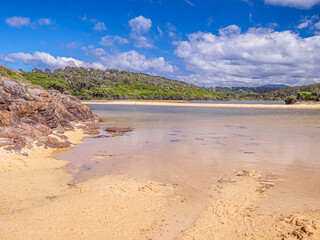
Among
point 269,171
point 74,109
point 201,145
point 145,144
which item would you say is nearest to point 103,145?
point 145,144

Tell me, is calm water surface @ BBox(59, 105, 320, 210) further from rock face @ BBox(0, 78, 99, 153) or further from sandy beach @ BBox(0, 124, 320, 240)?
rock face @ BBox(0, 78, 99, 153)

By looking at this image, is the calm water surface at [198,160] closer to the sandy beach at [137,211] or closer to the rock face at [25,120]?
the sandy beach at [137,211]

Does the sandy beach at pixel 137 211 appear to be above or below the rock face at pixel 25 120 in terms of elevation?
below

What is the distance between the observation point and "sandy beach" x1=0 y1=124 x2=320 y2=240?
489cm

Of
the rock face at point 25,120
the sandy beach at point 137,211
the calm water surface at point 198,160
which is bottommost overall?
the calm water surface at point 198,160

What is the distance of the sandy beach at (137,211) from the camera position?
4891mm

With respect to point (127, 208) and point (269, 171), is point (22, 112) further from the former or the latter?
point (269, 171)

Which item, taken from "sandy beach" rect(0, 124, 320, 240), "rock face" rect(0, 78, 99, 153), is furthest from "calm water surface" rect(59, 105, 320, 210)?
"rock face" rect(0, 78, 99, 153)

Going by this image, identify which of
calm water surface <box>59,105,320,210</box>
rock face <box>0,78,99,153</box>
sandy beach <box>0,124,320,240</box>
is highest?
rock face <box>0,78,99,153</box>

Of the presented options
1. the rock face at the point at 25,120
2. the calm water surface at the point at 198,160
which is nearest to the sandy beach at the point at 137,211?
the calm water surface at the point at 198,160

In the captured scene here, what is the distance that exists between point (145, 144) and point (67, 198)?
28.3 feet

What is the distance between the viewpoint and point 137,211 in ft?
19.3

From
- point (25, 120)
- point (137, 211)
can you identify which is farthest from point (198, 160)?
point (25, 120)

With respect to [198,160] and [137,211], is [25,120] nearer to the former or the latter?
[198,160]
